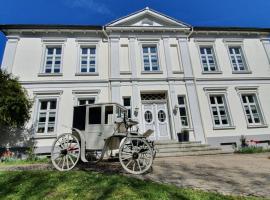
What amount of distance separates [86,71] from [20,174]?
834 centimetres

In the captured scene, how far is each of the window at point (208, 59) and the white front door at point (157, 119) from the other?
13.3ft

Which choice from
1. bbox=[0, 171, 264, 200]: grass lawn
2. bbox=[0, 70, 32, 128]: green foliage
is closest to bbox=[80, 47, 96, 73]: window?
bbox=[0, 70, 32, 128]: green foliage

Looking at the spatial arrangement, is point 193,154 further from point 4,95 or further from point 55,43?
point 55,43

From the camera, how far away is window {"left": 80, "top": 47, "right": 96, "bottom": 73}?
1295 cm

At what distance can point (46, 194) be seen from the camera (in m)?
4.00

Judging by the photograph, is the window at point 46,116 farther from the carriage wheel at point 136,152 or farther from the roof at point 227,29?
the roof at point 227,29

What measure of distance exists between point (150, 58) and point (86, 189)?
10.7 m

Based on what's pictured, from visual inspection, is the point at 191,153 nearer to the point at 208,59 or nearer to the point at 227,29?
the point at 208,59

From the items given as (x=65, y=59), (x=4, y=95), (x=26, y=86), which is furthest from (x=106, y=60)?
(x=4, y=95)

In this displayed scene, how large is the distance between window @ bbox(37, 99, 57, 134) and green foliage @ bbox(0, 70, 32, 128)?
2.61ft

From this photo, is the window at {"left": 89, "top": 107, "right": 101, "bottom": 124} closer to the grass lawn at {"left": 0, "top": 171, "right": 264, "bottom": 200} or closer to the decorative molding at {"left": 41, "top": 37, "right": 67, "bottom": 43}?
the grass lawn at {"left": 0, "top": 171, "right": 264, "bottom": 200}

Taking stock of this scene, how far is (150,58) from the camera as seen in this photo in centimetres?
1361

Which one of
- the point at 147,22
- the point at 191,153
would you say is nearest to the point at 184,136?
the point at 191,153

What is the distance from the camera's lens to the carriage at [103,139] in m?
5.55
